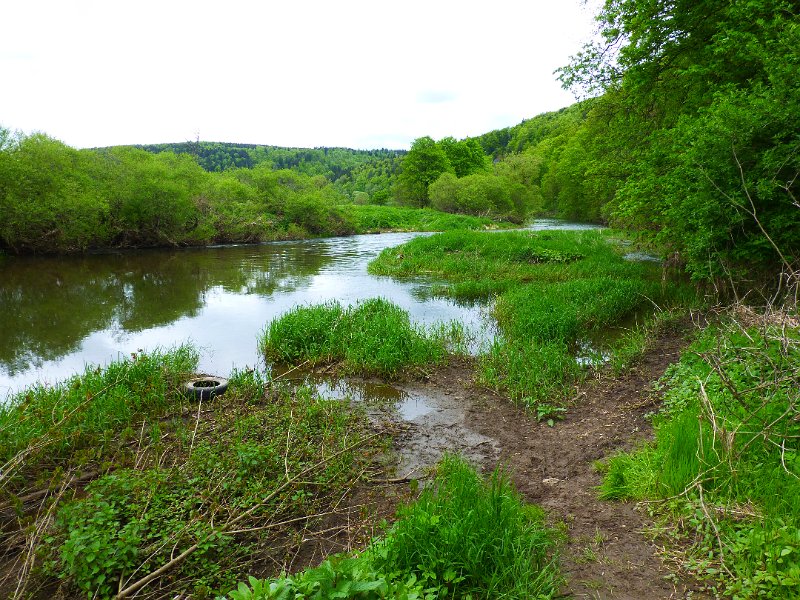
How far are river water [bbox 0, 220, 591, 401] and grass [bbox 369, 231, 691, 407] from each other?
4.49 feet

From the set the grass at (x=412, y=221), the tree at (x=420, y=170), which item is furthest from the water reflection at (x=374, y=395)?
the tree at (x=420, y=170)

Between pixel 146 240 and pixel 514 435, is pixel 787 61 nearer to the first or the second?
pixel 514 435

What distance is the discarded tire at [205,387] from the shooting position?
7.43 m

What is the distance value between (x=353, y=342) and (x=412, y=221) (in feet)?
137

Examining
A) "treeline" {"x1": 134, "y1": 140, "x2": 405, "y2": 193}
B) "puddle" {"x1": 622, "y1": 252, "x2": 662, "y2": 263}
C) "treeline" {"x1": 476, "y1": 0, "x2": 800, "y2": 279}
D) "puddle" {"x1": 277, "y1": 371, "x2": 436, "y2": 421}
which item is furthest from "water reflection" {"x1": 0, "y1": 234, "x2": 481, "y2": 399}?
"treeline" {"x1": 134, "y1": 140, "x2": 405, "y2": 193}

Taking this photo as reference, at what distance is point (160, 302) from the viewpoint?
51.6ft

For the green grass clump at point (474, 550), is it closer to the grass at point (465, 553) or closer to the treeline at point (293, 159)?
the grass at point (465, 553)

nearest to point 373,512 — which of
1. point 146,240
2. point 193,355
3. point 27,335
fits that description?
point 193,355

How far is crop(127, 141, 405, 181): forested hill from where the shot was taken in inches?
3780

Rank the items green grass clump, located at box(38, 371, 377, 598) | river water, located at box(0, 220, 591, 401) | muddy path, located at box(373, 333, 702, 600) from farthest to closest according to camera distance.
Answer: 1. river water, located at box(0, 220, 591, 401)
2. green grass clump, located at box(38, 371, 377, 598)
3. muddy path, located at box(373, 333, 702, 600)

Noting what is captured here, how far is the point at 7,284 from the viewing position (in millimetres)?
18031

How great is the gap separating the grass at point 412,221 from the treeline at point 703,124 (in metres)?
27.3

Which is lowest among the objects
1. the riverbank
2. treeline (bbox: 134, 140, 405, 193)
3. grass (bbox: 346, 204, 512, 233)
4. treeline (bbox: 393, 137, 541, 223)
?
the riverbank

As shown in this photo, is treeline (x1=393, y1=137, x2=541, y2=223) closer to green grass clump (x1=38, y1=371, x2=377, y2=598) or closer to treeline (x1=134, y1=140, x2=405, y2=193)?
treeline (x1=134, y1=140, x2=405, y2=193)
